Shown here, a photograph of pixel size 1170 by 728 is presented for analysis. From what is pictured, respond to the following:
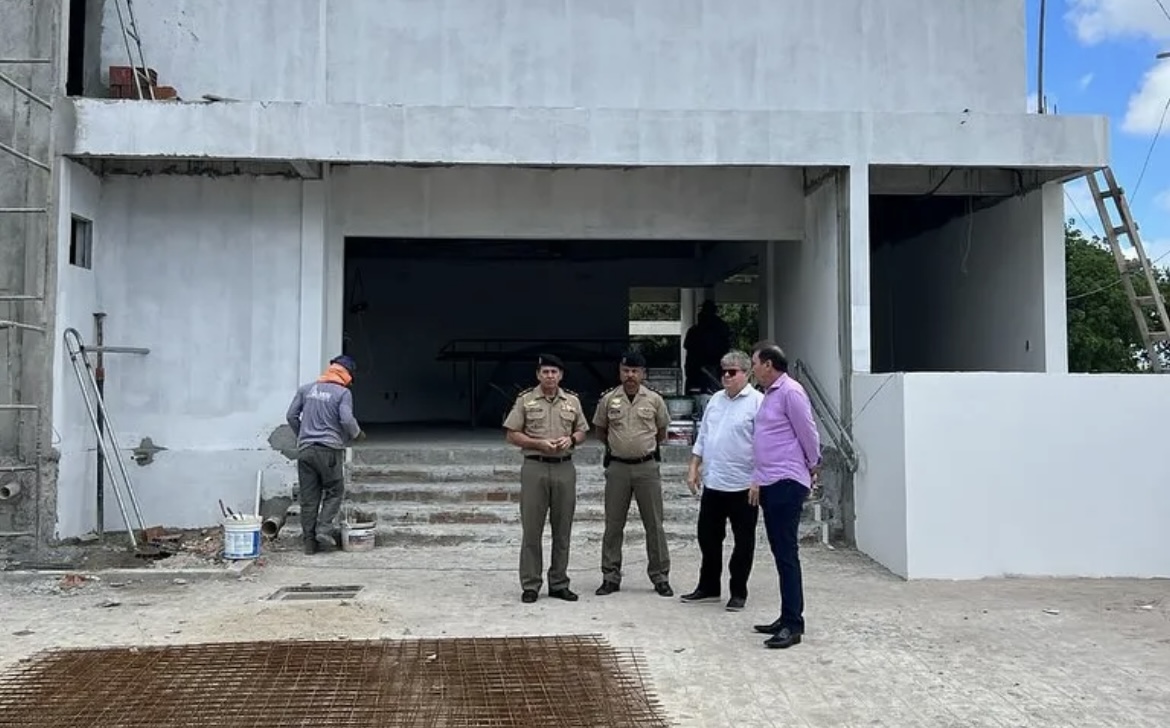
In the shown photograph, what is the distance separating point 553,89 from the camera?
9914 millimetres

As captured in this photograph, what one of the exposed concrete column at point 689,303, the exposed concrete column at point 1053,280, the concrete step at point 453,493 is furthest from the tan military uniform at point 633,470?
the exposed concrete column at point 689,303

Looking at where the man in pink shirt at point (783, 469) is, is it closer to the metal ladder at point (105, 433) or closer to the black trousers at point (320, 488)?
the black trousers at point (320, 488)

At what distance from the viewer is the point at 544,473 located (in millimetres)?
6512

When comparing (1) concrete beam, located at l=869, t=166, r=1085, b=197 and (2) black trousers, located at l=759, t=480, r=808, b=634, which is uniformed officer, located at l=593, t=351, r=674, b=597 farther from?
(1) concrete beam, located at l=869, t=166, r=1085, b=197

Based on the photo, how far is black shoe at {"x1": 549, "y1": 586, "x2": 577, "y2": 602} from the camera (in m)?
6.48

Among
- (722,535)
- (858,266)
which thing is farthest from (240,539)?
(858,266)

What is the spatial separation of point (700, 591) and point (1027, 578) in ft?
8.76

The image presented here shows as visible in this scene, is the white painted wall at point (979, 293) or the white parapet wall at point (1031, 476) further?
the white painted wall at point (979, 293)

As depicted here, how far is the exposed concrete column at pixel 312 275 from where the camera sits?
930 centimetres

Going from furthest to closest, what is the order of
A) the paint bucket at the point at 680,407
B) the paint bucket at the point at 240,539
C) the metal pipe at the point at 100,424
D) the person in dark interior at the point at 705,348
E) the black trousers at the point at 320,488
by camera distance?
1. the person in dark interior at the point at 705,348
2. the paint bucket at the point at 680,407
3. the metal pipe at the point at 100,424
4. the black trousers at the point at 320,488
5. the paint bucket at the point at 240,539

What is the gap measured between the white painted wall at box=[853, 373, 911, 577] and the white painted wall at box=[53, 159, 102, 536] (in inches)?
269

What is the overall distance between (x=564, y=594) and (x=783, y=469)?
1840 millimetres

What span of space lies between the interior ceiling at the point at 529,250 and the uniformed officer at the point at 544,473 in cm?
905

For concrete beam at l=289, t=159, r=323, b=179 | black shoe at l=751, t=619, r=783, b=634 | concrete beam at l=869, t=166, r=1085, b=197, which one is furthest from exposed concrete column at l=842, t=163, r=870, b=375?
concrete beam at l=289, t=159, r=323, b=179
